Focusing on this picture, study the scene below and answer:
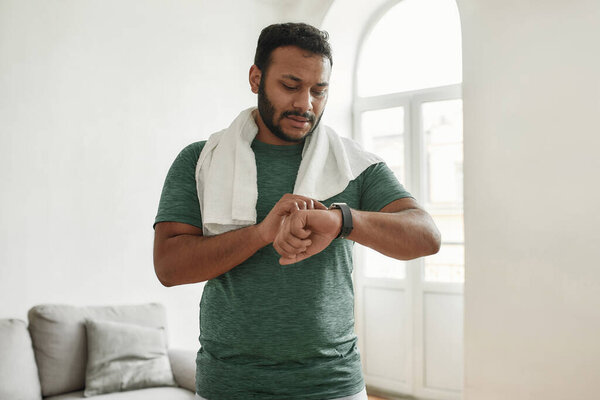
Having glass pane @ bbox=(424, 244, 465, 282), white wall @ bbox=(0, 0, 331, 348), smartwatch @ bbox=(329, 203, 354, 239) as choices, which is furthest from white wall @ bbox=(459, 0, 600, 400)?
smartwatch @ bbox=(329, 203, 354, 239)

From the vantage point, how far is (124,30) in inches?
140

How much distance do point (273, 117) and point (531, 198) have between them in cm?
266

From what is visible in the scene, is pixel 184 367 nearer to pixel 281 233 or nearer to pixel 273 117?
pixel 273 117

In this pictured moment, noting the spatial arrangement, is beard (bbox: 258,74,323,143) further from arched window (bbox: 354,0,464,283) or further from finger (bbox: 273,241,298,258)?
arched window (bbox: 354,0,464,283)

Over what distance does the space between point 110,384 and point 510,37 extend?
2983 millimetres

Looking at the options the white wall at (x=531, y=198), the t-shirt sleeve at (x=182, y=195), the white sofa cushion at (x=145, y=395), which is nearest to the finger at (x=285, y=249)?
the t-shirt sleeve at (x=182, y=195)

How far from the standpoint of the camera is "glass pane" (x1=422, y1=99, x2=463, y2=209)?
14.0 feet

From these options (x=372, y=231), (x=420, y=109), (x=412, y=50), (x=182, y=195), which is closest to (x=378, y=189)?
(x=372, y=231)

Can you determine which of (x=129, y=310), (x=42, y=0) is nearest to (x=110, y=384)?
(x=129, y=310)

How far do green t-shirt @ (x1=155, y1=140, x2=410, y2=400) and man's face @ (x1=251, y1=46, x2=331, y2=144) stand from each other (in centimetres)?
17

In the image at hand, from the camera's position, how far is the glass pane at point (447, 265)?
4.21 meters

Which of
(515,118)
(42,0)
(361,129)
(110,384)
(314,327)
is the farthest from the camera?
(361,129)

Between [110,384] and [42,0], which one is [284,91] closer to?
[110,384]

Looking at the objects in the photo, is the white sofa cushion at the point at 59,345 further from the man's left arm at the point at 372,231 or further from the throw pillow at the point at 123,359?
the man's left arm at the point at 372,231
